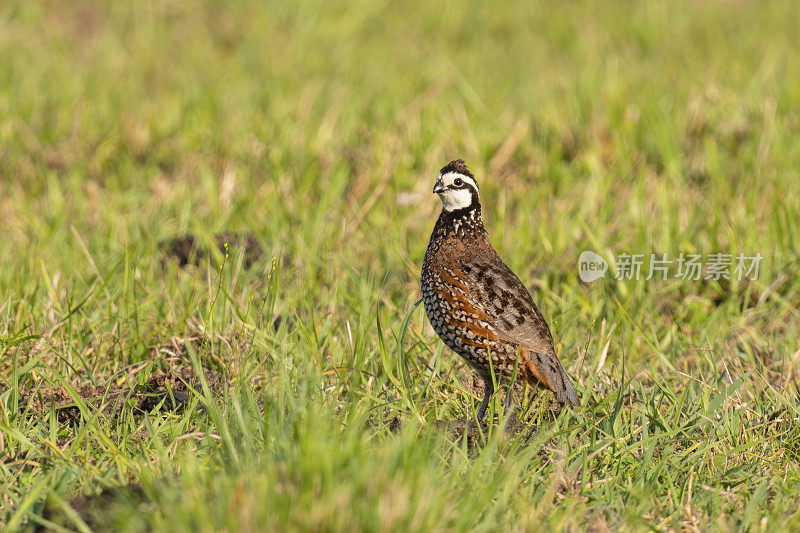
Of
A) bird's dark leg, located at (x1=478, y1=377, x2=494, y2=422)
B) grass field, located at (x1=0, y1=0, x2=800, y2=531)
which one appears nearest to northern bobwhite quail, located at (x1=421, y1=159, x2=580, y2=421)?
bird's dark leg, located at (x1=478, y1=377, x2=494, y2=422)

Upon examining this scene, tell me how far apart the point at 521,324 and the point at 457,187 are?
2.19 ft

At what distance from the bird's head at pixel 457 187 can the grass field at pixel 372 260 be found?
57 cm

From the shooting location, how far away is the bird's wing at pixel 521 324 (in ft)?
13.7

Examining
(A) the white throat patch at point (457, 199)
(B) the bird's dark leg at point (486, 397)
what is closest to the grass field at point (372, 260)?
(B) the bird's dark leg at point (486, 397)

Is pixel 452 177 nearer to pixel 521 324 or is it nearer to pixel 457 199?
pixel 457 199

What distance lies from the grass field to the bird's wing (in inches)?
5.8

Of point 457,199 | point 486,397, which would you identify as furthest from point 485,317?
point 457,199

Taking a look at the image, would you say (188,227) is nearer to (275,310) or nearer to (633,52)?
(275,310)

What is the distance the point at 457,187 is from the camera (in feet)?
14.4

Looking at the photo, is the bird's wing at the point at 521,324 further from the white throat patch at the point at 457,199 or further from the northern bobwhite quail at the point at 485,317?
the white throat patch at the point at 457,199

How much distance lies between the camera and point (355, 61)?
31.5 feet

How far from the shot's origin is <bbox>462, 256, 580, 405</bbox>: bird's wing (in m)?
4.17

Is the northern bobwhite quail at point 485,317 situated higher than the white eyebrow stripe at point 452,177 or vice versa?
the white eyebrow stripe at point 452,177

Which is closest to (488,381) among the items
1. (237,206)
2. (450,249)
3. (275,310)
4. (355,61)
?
(450,249)
